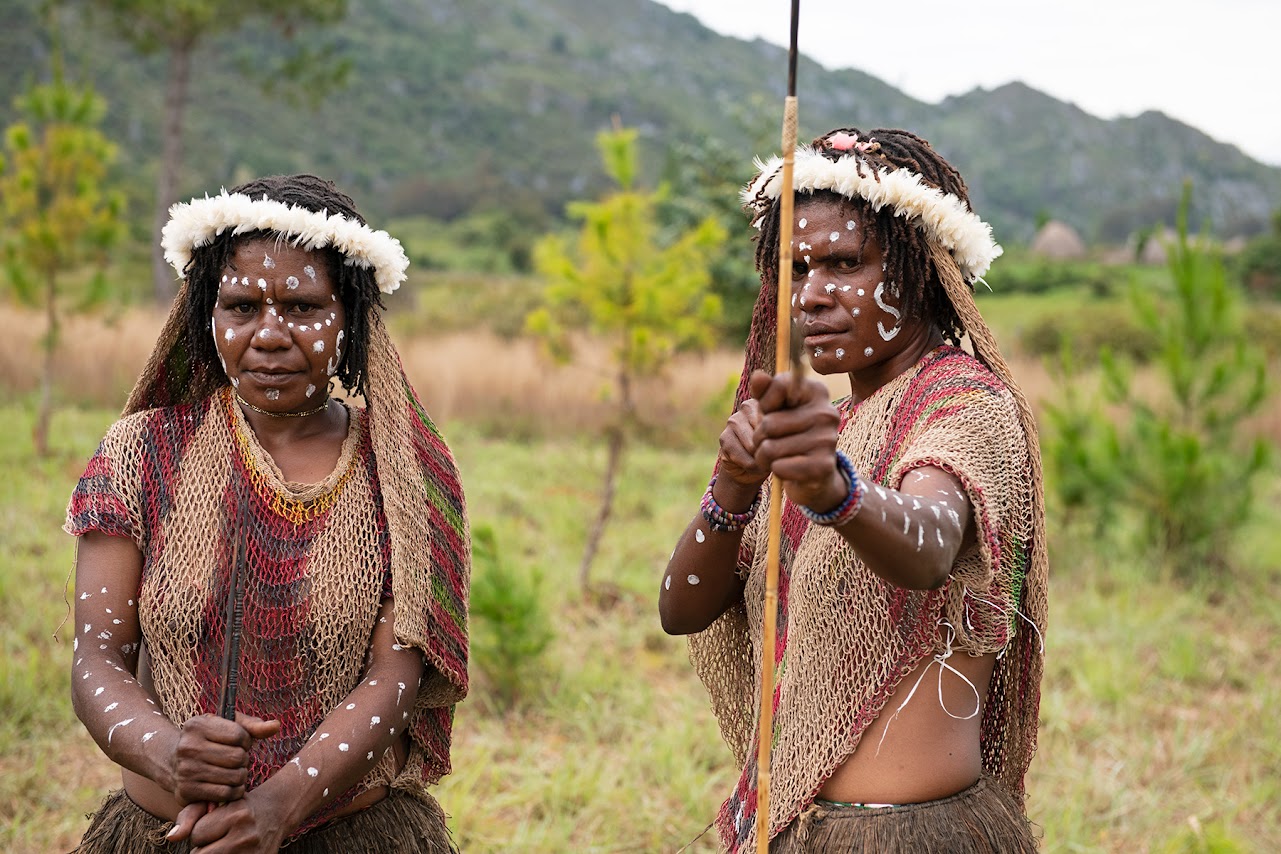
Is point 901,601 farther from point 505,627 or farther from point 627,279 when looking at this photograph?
point 627,279

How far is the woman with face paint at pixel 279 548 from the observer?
1.97 metres

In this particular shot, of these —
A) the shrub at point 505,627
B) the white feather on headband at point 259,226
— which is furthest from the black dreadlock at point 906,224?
the shrub at point 505,627

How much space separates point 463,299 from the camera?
2280cm

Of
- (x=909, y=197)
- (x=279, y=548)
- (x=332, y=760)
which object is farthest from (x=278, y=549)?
(x=909, y=197)

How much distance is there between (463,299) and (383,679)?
21.3 meters

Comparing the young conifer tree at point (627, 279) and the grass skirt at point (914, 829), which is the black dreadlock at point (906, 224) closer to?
the grass skirt at point (914, 829)

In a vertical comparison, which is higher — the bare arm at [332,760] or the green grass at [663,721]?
the bare arm at [332,760]

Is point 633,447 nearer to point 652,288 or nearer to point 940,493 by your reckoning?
point 652,288

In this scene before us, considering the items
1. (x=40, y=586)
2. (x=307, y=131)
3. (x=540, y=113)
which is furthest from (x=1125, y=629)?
(x=540, y=113)

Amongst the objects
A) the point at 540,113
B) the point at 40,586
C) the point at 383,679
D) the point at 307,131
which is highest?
the point at 540,113

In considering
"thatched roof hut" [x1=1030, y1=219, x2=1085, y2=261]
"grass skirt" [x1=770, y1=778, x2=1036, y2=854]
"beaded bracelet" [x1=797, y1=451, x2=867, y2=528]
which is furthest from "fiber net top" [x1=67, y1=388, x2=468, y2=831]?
"thatched roof hut" [x1=1030, y1=219, x2=1085, y2=261]

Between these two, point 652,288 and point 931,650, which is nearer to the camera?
point 931,650

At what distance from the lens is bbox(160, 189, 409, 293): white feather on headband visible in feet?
6.72

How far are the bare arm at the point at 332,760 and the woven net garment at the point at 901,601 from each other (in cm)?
69
